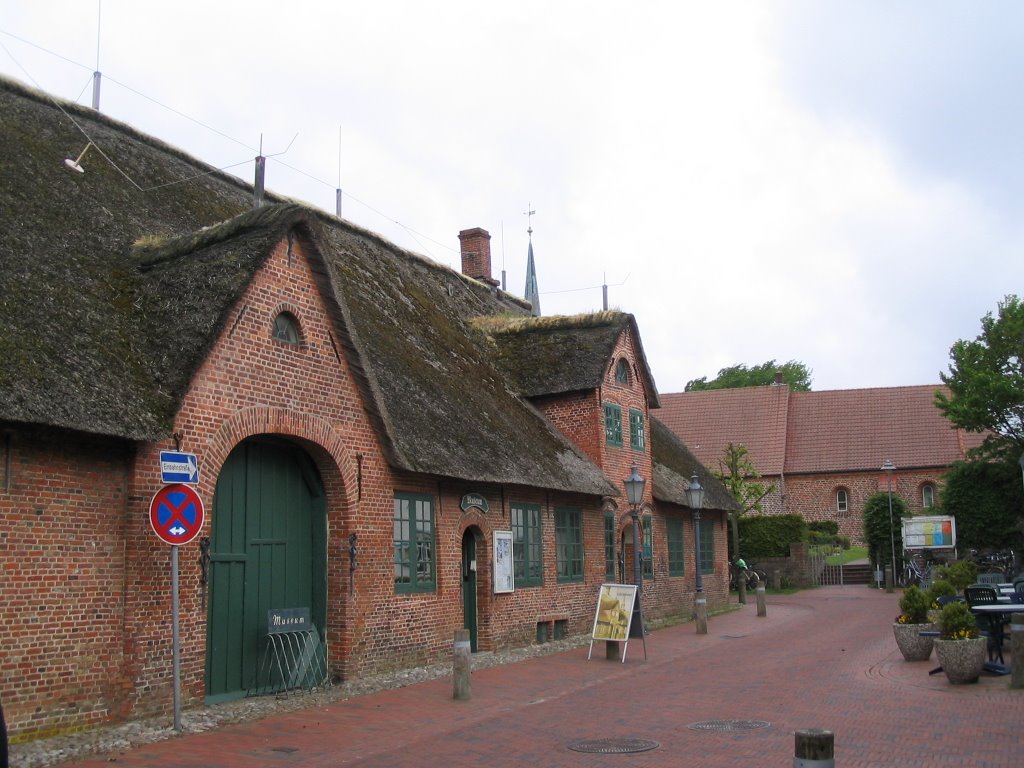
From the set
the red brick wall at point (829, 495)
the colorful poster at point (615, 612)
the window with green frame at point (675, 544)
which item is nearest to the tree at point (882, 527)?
the red brick wall at point (829, 495)

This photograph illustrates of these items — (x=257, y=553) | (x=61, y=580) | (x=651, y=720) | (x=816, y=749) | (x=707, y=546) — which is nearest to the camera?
(x=816, y=749)

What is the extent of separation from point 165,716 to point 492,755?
3.91 metres

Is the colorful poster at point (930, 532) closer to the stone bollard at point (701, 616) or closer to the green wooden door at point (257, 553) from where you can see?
the stone bollard at point (701, 616)

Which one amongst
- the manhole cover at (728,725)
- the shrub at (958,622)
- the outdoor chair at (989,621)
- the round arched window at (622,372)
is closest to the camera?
the manhole cover at (728,725)

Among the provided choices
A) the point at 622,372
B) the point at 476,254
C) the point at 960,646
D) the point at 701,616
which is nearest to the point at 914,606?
the point at 960,646

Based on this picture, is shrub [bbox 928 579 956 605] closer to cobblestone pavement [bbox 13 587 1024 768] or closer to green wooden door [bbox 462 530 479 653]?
cobblestone pavement [bbox 13 587 1024 768]

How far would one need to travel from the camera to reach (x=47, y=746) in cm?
959

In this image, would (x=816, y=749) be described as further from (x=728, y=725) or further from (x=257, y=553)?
(x=257, y=553)

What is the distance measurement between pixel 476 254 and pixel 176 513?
69.7 ft

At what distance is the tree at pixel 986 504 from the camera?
35344mm

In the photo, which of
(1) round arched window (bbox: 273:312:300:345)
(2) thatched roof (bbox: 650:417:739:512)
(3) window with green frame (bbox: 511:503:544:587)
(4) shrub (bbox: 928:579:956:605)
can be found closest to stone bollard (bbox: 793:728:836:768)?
(1) round arched window (bbox: 273:312:300:345)

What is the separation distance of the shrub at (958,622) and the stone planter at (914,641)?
214cm

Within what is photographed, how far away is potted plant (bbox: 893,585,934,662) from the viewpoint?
1534 centimetres

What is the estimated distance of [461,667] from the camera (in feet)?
42.2
